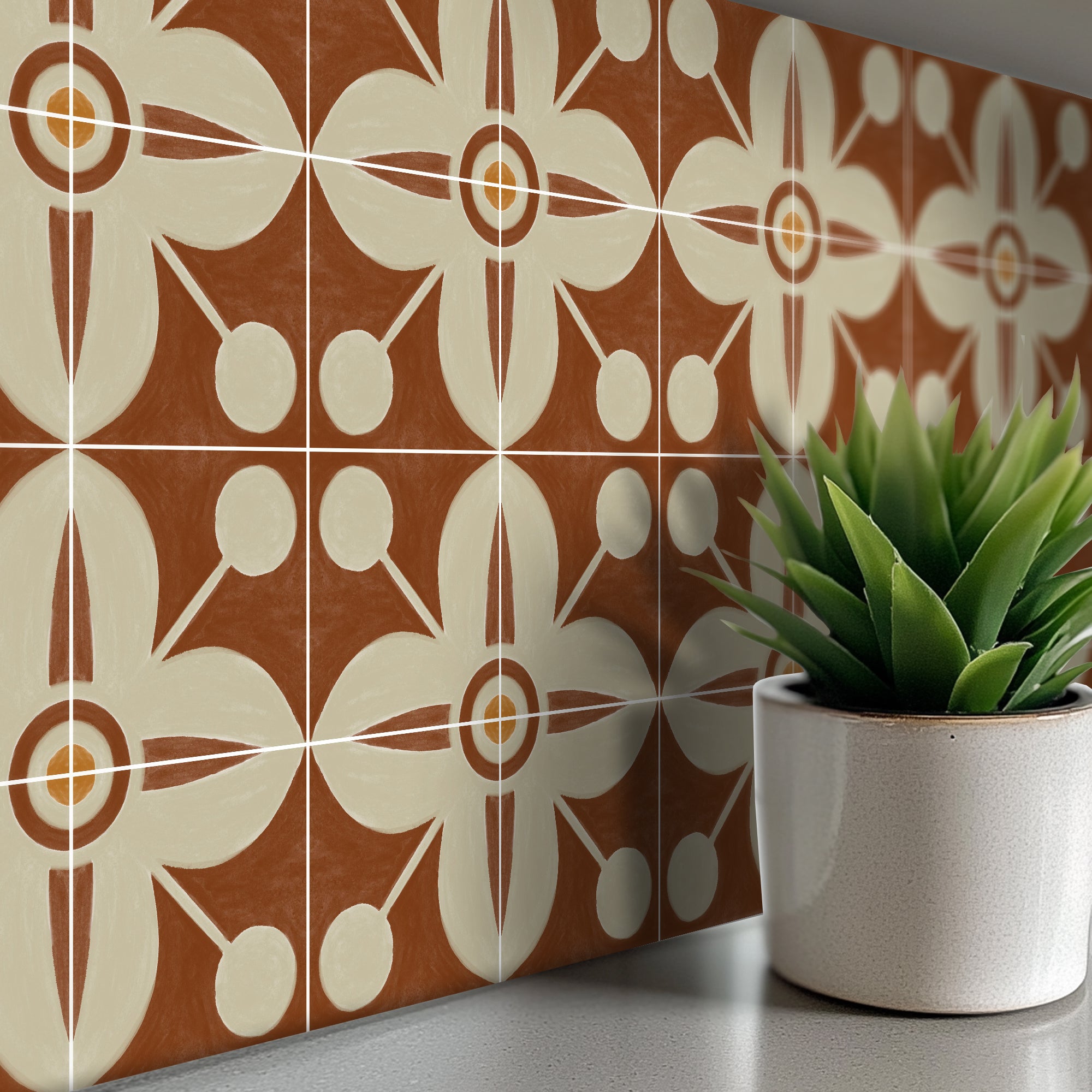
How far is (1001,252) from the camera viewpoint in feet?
3.09

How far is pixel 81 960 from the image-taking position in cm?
55

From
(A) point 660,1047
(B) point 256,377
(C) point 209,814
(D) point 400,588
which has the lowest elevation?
(A) point 660,1047

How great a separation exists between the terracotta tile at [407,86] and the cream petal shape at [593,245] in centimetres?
5

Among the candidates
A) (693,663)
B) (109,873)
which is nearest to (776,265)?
(693,663)

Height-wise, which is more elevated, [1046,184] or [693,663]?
[1046,184]

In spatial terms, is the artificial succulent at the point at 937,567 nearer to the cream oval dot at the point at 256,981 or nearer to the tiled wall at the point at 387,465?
the tiled wall at the point at 387,465

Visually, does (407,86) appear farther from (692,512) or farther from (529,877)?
(529,877)

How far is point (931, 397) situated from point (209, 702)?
554 mm

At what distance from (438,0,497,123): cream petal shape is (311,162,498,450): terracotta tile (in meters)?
0.05

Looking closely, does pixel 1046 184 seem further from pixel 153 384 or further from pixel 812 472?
pixel 153 384

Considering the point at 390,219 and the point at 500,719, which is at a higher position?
the point at 390,219

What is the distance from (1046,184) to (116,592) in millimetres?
768

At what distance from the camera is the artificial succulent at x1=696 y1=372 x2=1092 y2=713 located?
607 millimetres

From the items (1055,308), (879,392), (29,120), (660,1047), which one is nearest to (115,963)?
(660,1047)
